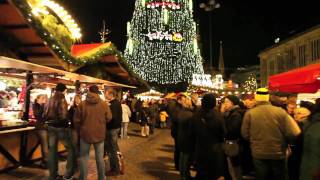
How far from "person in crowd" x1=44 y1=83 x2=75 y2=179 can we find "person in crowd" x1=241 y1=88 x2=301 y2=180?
3.95m

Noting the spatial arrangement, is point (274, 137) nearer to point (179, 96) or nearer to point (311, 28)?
A: point (179, 96)

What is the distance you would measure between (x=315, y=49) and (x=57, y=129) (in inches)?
1186

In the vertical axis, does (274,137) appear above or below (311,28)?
below

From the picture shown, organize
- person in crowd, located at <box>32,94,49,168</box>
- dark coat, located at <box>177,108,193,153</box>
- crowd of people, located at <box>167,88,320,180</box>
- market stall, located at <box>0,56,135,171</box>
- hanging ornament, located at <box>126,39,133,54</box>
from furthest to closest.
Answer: hanging ornament, located at <box>126,39,133,54</box>, person in crowd, located at <box>32,94,49,168</box>, market stall, located at <box>0,56,135,171</box>, dark coat, located at <box>177,108,193,153</box>, crowd of people, located at <box>167,88,320,180</box>

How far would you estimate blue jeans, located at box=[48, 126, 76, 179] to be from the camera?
7.41m

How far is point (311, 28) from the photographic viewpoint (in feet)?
106

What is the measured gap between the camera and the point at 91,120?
673 cm

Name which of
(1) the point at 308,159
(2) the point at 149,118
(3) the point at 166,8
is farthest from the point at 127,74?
(3) the point at 166,8

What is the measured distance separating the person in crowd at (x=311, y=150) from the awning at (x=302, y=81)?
3.26 meters

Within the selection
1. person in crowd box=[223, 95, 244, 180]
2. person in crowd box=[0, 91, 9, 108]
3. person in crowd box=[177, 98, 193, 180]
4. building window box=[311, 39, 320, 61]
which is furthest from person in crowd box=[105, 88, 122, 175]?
building window box=[311, 39, 320, 61]

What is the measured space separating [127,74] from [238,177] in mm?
9424

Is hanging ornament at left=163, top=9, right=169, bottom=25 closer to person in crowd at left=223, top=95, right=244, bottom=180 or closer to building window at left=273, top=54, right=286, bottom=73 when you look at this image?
building window at left=273, top=54, right=286, bottom=73

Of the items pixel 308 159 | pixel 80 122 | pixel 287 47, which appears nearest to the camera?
pixel 308 159

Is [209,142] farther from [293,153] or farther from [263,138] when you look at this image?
[293,153]
